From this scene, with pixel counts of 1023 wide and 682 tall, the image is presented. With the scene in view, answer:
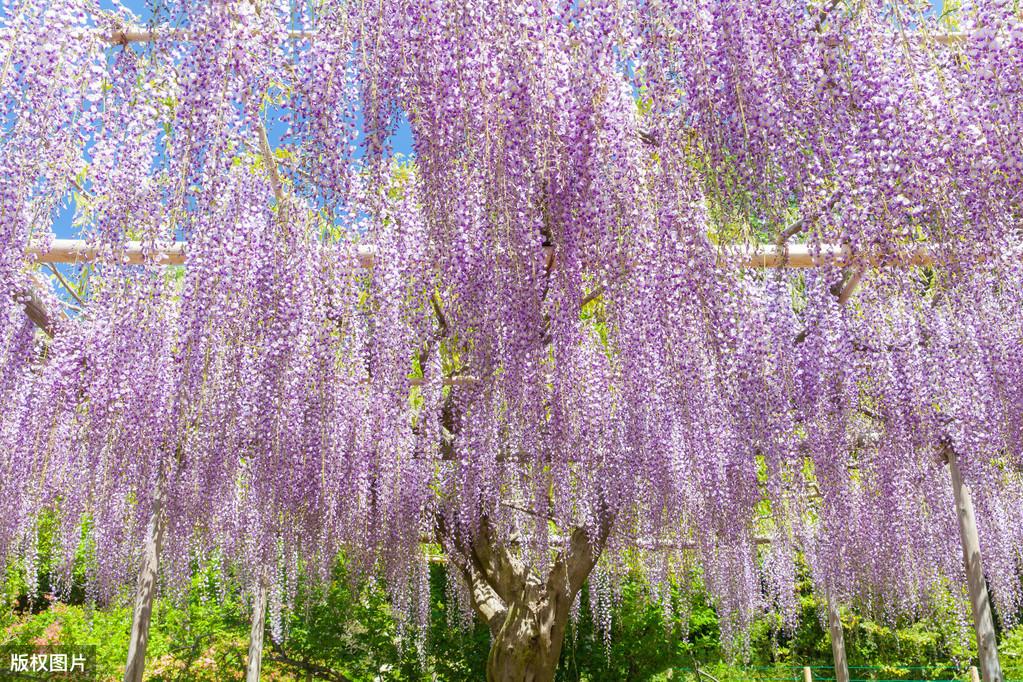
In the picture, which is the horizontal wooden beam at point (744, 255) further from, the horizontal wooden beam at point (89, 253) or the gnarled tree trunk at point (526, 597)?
the gnarled tree trunk at point (526, 597)

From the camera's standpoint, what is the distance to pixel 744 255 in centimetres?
431

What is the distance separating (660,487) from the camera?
21.0ft

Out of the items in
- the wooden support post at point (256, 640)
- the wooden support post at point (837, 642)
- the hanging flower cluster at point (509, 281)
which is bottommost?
the wooden support post at point (837, 642)

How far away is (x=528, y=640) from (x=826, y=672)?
822 cm

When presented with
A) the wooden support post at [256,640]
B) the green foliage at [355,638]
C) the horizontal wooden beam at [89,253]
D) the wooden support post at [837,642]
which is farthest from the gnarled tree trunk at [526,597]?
the wooden support post at [837,642]

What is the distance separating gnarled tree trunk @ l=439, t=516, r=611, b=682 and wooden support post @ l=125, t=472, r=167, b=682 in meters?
2.36

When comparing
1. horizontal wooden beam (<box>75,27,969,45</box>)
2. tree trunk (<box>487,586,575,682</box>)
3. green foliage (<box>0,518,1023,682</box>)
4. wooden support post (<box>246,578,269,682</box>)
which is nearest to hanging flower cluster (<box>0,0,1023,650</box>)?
horizontal wooden beam (<box>75,27,969,45</box>)

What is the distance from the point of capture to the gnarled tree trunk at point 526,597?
7535 millimetres

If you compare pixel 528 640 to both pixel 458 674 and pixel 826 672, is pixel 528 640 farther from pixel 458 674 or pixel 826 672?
pixel 826 672

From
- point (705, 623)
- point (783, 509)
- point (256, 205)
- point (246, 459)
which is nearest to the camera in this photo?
point (256, 205)

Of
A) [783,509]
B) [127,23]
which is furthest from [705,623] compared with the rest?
[127,23]

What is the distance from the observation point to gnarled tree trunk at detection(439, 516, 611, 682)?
24.7ft

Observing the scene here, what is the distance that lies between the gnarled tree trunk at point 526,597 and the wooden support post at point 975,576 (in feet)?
10.8

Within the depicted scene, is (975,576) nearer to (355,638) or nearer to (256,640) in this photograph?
(355,638)
